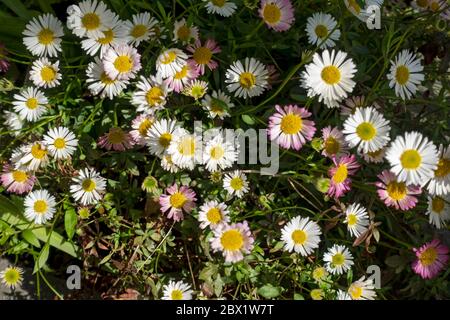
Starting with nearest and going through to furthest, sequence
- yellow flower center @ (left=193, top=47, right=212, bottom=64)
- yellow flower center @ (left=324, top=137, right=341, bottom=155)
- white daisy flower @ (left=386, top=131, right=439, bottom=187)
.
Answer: white daisy flower @ (left=386, top=131, right=439, bottom=187)
yellow flower center @ (left=324, top=137, right=341, bottom=155)
yellow flower center @ (left=193, top=47, right=212, bottom=64)

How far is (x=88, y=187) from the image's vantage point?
1.63 meters

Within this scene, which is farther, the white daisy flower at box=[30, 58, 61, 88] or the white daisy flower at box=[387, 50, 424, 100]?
the white daisy flower at box=[30, 58, 61, 88]

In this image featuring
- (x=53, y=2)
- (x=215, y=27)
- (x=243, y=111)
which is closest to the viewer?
(x=243, y=111)

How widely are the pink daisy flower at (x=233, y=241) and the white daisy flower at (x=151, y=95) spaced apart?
0.40 metres

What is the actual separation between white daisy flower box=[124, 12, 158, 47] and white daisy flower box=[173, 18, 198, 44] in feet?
0.22

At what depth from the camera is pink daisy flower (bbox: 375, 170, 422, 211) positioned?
1.49 metres

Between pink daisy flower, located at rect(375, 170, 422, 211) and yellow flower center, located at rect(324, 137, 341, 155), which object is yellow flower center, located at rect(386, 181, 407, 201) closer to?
pink daisy flower, located at rect(375, 170, 422, 211)

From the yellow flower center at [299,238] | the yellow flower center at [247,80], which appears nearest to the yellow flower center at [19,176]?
the yellow flower center at [247,80]

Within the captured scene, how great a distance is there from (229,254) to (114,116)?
548 mm

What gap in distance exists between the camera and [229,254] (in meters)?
1.49

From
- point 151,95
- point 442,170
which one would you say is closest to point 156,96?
point 151,95

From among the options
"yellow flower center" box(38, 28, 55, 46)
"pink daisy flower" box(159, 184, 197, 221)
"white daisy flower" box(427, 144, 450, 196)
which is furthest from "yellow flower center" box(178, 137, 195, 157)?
"white daisy flower" box(427, 144, 450, 196)
